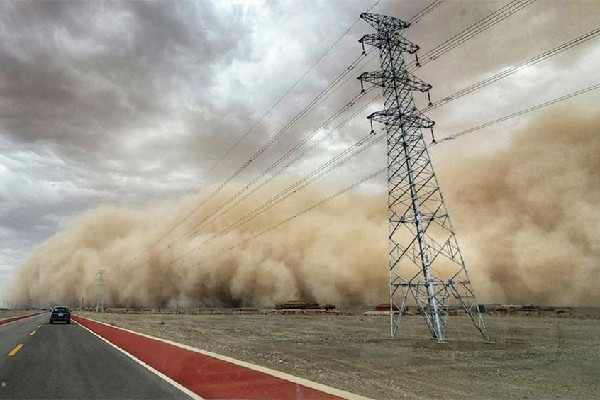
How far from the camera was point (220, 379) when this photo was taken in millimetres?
9508

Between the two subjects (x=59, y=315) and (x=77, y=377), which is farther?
(x=59, y=315)

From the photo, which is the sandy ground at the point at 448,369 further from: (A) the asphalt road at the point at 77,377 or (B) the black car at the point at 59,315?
(B) the black car at the point at 59,315

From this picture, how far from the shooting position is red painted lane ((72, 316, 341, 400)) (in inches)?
306

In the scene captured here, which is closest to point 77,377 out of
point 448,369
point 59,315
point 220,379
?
point 220,379

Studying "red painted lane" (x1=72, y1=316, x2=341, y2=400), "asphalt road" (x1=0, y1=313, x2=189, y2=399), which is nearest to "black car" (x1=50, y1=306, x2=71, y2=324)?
"asphalt road" (x1=0, y1=313, x2=189, y2=399)

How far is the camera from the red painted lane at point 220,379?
7766 millimetres

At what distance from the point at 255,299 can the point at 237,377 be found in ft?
446

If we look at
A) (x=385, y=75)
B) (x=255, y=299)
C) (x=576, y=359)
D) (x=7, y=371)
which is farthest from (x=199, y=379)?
(x=255, y=299)

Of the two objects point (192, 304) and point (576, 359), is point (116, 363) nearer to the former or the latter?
point (576, 359)

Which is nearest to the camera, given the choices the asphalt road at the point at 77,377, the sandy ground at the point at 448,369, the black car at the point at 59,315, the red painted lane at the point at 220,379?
the red painted lane at the point at 220,379

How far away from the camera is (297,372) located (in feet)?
42.3

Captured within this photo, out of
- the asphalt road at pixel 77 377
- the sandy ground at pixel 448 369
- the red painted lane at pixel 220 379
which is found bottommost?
the sandy ground at pixel 448 369

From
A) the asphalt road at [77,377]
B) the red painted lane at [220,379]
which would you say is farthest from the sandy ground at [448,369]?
the asphalt road at [77,377]

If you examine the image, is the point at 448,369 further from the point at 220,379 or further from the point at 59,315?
the point at 59,315
